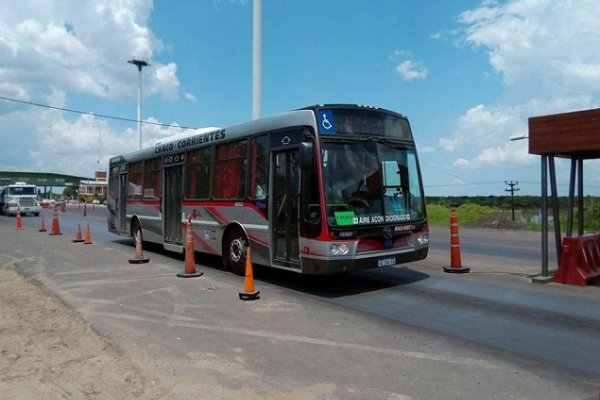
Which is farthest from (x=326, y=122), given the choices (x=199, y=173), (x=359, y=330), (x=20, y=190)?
(x=20, y=190)

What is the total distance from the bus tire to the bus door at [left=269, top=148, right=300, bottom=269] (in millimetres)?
1237

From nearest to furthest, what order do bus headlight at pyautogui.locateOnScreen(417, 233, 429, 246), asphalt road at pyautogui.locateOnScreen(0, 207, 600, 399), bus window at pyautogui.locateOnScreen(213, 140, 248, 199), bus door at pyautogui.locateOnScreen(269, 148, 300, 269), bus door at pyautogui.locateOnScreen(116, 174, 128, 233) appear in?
asphalt road at pyautogui.locateOnScreen(0, 207, 600, 399)
bus door at pyautogui.locateOnScreen(269, 148, 300, 269)
bus headlight at pyautogui.locateOnScreen(417, 233, 429, 246)
bus window at pyautogui.locateOnScreen(213, 140, 248, 199)
bus door at pyautogui.locateOnScreen(116, 174, 128, 233)

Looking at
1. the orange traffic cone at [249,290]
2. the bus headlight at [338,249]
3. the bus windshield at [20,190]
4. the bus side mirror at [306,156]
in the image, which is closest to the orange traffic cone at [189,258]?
the orange traffic cone at [249,290]

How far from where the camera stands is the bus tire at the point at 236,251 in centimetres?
1057

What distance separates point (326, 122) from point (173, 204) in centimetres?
611

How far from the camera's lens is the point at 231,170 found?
10930 millimetres

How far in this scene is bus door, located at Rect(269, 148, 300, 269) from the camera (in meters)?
8.93

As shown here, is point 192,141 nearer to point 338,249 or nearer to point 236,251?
point 236,251

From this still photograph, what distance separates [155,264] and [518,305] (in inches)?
318

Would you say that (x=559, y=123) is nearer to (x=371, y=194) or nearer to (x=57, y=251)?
(x=371, y=194)

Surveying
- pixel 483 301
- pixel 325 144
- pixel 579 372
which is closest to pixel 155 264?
pixel 325 144

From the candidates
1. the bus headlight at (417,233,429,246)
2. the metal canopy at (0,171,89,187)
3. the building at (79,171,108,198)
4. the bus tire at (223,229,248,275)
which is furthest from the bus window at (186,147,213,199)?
the building at (79,171,108,198)

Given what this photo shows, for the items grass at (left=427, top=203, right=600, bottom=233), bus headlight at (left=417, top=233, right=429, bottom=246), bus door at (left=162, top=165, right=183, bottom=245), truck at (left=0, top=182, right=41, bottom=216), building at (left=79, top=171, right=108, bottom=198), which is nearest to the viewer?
bus headlight at (left=417, top=233, right=429, bottom=246)

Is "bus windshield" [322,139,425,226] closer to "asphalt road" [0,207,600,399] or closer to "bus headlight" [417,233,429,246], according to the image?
"bus headlight" [417,233,429,246]
